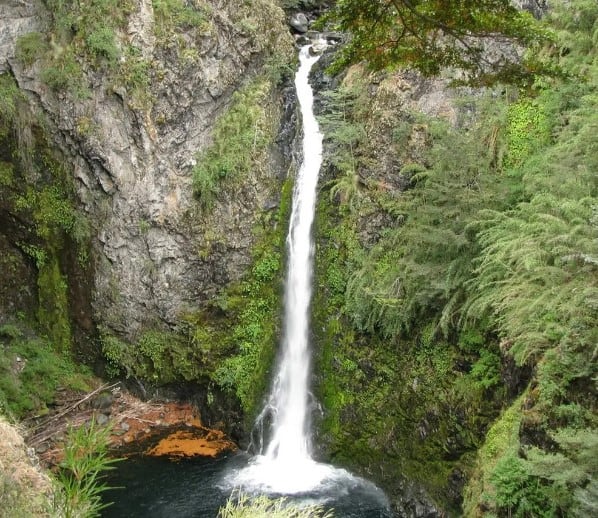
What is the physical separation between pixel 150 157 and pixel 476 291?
27.4 feet

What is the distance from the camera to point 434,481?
393 inches

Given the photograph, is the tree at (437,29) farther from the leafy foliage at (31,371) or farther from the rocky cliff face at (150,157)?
the leafy foliage at (31,371)

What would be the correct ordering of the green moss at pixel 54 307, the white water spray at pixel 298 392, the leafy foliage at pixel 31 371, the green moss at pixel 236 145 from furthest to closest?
Result: the green moss at pixel 54 307 → the green moss at pixel 236 145 → the leafy foliage at pixel 31 371 → the white water spray at pixel 298 392

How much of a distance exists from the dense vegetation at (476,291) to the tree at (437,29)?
46 centimetres

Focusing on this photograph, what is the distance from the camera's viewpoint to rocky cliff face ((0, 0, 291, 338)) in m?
13.2

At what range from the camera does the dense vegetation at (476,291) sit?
6918 millimetres

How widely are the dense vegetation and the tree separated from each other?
46cm

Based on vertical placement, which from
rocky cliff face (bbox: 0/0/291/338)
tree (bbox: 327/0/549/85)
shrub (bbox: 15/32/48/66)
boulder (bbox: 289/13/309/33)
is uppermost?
boulder (bbox: 289/13/309/33)

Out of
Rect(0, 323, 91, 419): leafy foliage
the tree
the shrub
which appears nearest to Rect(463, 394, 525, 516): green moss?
the tree

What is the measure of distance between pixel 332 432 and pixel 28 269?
879 centimetres

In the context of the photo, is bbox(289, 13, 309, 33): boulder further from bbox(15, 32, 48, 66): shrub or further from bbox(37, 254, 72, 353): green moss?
bbox(37, 254, 72, 353): green moss

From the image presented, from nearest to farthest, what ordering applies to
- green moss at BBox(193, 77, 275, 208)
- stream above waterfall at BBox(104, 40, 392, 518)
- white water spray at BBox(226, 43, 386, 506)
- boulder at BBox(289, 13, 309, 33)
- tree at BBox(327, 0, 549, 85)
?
1. tree at BBox(327, 0, 549, 85)
2. stream above waterfall at BBox(104, 40, 392, 518)
3. white water spray at BBox(226, 43, 386, 506)
4. green moss at BBox(193, 77, 275, 208)
5. boulder at BBox(289, 13, 309, 33)

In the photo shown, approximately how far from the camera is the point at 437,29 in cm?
505

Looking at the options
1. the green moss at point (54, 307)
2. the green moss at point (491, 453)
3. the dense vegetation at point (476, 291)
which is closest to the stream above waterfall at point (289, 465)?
the dense vegetation at point (476, 291)
